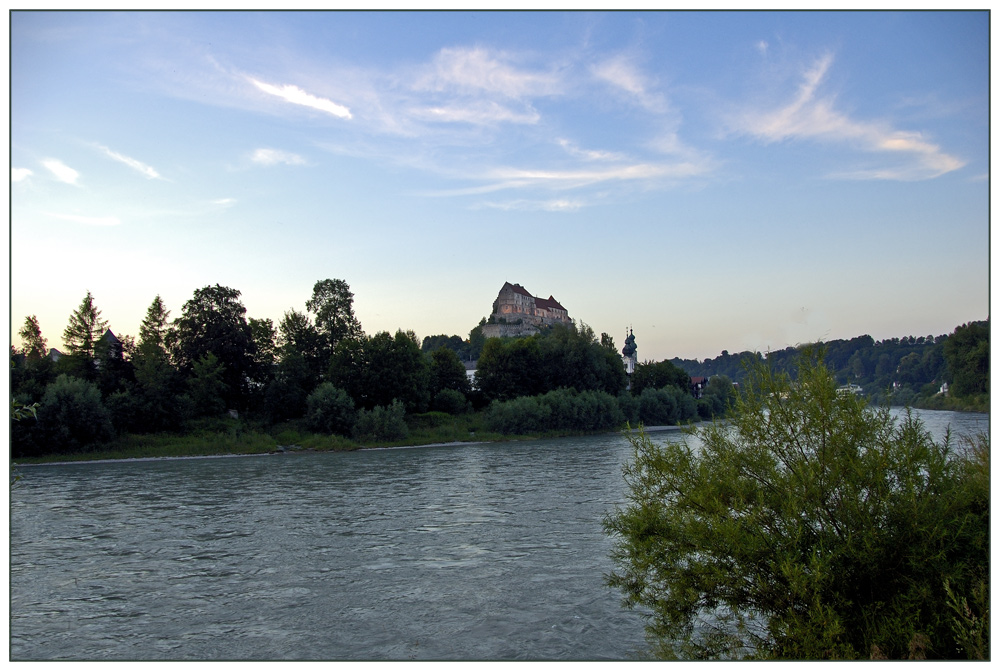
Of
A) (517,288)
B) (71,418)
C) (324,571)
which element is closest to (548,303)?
(517,288)

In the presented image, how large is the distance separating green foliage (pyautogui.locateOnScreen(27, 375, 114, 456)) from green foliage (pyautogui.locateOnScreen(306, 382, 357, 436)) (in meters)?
11.3

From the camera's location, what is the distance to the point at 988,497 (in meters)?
6.14

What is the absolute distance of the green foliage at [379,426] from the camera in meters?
46.8

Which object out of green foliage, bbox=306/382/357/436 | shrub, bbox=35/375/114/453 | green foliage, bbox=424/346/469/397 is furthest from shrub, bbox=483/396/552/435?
shrub, bbox=35/375/114/453

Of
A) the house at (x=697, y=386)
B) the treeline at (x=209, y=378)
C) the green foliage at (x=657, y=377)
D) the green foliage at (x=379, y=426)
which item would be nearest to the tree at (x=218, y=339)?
the treeline at (x=209, y=378)

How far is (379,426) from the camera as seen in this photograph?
1854 inches

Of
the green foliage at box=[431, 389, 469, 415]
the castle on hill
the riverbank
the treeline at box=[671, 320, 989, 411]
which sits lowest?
the riverbank

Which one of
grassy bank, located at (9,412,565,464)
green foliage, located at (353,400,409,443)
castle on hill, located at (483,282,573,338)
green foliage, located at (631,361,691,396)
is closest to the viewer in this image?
grassy bank, located at (9,412,565,464)

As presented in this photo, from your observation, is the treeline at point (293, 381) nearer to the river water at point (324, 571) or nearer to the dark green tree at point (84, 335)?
the dark green tree at point (84, 335)

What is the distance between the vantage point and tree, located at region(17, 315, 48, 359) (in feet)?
151

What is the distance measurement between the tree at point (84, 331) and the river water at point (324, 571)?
21993 millimetres

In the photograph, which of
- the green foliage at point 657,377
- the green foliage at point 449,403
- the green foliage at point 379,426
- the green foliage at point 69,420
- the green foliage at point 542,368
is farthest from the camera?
the green foliage at point 657,377

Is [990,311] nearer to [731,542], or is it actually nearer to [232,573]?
[731,542]

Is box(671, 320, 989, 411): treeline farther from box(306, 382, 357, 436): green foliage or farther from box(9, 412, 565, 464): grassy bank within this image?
box(306, 382, 357, 436): green foliage
